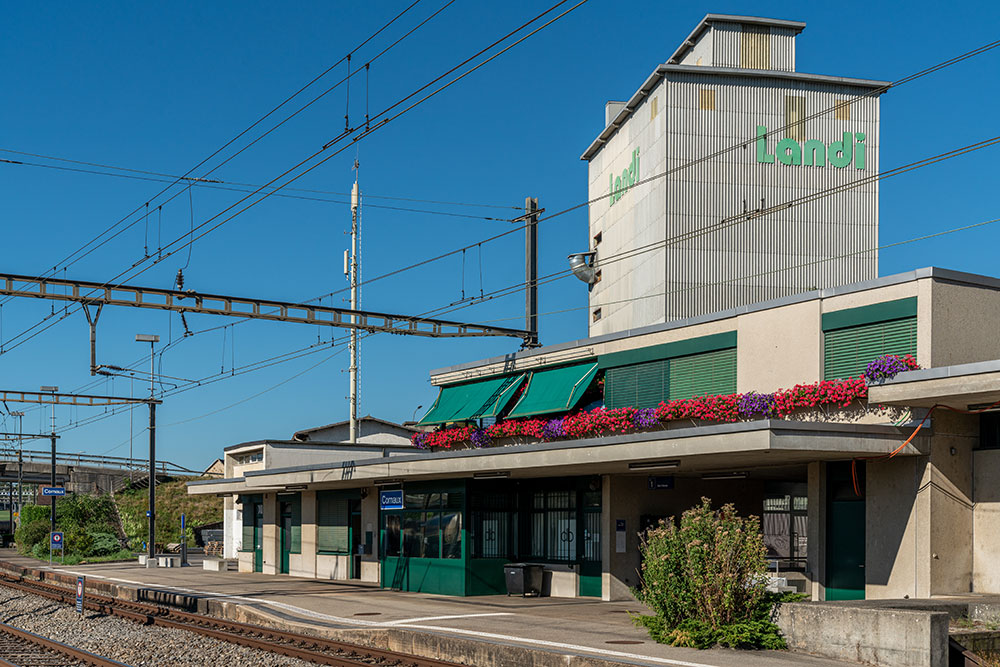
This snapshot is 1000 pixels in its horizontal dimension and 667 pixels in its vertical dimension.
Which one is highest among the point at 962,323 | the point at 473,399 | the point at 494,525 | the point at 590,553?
the point at 962,323

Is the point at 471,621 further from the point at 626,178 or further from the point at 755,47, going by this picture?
the point at 755,47

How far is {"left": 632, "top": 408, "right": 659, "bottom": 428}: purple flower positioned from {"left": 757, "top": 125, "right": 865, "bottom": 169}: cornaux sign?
25.5m

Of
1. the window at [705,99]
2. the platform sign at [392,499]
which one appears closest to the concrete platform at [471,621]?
the platform sign at [392,499]

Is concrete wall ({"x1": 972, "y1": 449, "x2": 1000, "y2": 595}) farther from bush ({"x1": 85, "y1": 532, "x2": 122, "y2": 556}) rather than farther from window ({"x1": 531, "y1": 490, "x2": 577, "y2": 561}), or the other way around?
bush ({"x1": 85, "y1": 532, "x2": 122, "y2": 556})

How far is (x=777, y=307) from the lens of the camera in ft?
70.2

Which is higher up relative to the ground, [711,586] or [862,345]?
[862,345]

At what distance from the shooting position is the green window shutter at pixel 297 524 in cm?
3547

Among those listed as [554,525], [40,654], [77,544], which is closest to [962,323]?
[554,525]

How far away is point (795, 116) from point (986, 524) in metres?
31.8

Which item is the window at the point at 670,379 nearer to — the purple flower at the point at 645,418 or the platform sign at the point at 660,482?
the purple flower at the point at 645,418

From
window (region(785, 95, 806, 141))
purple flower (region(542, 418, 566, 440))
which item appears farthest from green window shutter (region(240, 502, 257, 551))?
window (region(785, 95, 806, 141))

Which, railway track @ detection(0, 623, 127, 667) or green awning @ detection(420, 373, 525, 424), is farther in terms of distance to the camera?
green awning @ detection(420, 373, 525, 424)

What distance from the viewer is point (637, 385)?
24344mm

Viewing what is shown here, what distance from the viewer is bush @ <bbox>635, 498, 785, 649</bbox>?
1575 cm
